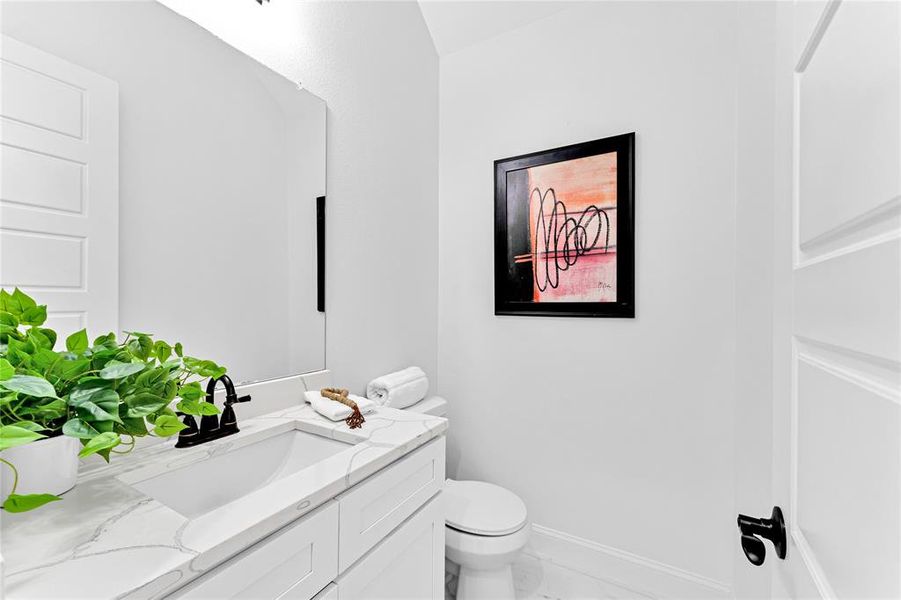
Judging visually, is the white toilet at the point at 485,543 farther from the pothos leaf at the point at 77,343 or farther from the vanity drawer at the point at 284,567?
the pothos leaf at the point at 77,343

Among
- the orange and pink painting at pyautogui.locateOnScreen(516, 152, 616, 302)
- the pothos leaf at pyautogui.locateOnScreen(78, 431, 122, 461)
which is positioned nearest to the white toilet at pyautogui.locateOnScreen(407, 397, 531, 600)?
the orange and pink painting at pyautogui.locateOnScreen(516, 152, 616, 302)

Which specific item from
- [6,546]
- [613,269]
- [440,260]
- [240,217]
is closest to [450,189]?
[440,260]

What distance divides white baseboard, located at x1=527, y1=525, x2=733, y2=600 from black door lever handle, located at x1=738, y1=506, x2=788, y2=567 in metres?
1.28

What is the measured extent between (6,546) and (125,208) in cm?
72

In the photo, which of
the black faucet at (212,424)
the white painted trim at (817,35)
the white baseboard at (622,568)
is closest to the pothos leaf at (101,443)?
the black faucet at (212,424)

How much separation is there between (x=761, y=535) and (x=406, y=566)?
84cm

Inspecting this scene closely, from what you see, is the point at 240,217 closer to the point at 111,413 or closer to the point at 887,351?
the point at 111,413

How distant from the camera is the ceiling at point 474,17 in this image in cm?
180

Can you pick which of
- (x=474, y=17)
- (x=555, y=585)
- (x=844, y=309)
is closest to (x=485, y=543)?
(x=555, y=585)

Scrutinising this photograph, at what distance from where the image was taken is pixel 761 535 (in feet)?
1.89

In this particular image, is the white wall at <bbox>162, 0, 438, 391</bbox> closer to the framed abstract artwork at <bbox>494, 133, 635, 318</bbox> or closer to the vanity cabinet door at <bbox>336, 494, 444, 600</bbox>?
the framed abstract artwork at <bbox>494, 133, 635, 318</bbox>

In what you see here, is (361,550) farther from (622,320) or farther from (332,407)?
(622,320)

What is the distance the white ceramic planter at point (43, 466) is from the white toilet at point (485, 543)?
1.14 meters

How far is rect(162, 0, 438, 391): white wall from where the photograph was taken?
1.38 meters
